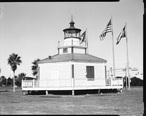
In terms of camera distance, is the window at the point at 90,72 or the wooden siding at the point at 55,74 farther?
the window at the point at 90,72

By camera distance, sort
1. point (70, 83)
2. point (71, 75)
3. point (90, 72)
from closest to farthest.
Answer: point (70, 83) < point (71, 75) < point (90, 72)


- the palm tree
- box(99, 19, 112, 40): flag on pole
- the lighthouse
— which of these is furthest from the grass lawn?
the palm tree

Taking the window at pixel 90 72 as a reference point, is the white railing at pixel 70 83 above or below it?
below

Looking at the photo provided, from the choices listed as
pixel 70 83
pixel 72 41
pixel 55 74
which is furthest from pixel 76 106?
pixel 72 41

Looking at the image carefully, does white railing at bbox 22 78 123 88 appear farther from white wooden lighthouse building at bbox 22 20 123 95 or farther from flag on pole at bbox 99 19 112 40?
flag on pole at bbox 99 19 112 40

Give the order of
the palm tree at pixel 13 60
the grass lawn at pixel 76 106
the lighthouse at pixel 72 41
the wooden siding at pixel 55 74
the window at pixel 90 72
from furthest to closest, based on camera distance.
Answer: the palm tree at pixel 13 60
the lighthouse at pixel 72 41
the window at pixel 90 72
the wooden siding at pixel 55 74
the grass lawn at pixel 76 106

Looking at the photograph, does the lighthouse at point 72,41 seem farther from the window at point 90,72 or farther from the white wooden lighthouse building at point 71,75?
the window at point 90,72

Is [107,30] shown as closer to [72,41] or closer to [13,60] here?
[72,41]

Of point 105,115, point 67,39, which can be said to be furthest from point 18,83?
point 105,115

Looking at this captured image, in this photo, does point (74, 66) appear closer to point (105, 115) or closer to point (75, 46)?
point (75, 46)

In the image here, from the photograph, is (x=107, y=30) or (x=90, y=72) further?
(x=107, y=30)

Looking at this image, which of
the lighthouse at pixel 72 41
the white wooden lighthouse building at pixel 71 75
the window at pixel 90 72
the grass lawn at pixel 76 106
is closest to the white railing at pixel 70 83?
the white wooden lighthouse building at pixel 71 75

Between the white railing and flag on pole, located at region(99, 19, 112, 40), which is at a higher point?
flag on pole, located at region(99, 19, 112, 40)

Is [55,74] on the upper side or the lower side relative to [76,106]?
upper
